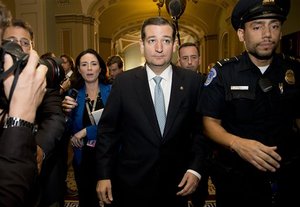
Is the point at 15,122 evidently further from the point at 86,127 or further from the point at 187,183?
the point at 86,127

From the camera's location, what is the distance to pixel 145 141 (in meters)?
1.69

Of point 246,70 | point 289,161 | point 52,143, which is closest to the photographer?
point 52,143

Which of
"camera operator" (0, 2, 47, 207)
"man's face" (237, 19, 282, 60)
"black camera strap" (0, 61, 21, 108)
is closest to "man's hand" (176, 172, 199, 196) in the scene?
"man's face" (237, 19, 282, 60)

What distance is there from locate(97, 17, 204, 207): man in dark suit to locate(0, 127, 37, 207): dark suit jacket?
2.96 feet

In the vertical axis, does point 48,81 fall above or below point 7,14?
below

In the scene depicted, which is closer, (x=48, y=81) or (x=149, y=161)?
(x=48, y=81)

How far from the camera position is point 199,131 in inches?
70.7

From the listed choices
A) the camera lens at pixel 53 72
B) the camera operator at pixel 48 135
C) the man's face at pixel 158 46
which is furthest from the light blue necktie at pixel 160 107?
the camera lens at pixel 53 72

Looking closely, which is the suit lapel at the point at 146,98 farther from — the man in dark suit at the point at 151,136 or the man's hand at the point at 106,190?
the man's hand at the point at 106,190

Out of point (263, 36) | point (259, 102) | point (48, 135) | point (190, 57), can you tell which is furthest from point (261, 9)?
point (190, 57)

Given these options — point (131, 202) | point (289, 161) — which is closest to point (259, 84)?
point (289, 161)

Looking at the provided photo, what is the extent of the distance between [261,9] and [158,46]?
23.2 inches

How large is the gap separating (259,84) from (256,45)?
0.68 ft

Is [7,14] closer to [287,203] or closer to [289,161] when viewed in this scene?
[289,161]
